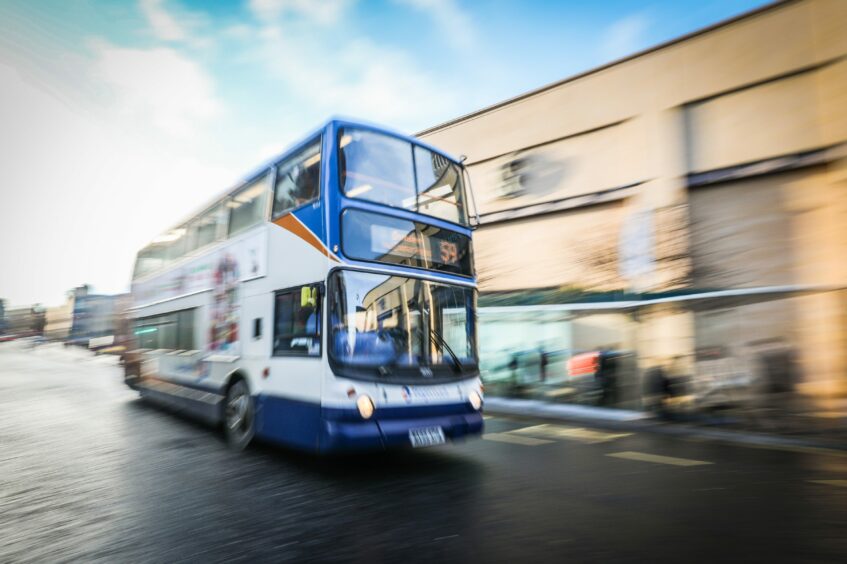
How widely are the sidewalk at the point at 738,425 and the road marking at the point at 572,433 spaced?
83 cm

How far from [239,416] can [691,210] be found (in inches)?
459

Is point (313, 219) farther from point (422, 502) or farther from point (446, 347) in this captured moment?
point (422, 502)

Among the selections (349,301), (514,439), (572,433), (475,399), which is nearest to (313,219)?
(349,301)

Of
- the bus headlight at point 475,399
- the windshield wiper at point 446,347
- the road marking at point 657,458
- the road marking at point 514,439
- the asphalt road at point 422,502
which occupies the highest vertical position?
the windshield wiper at point 446,347

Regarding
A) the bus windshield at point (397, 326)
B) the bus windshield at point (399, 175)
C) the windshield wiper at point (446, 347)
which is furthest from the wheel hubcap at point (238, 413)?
the bus windshield at point (399, 175)

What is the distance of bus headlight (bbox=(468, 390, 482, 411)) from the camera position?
6.47 m

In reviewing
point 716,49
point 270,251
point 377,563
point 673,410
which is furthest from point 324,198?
point 716,49

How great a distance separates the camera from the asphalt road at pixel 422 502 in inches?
147

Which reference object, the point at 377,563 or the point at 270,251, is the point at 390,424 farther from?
the point at 270,251

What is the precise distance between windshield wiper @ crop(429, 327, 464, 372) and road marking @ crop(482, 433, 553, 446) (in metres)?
2.52

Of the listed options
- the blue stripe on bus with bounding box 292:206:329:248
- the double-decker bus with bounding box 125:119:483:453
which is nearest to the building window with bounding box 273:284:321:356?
the double-decker bus with bounding box 125:119:483:453

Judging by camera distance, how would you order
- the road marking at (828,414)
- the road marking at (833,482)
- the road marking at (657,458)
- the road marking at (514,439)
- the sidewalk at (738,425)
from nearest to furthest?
the road marking at (833,482)
the road marking at (657,458)
the road marking at (514,439)
the sidewalk at (738,425)
the road marking at (828,414)

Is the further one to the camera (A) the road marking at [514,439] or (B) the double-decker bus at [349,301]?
(A) the road marking at [514,439]

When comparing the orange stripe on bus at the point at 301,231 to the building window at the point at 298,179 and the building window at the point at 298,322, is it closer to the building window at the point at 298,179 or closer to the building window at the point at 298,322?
the building window at the point at 298,179
